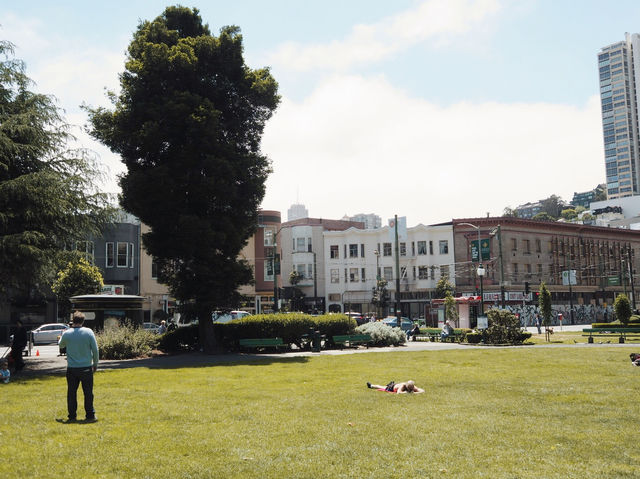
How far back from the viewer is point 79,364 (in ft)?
31.9

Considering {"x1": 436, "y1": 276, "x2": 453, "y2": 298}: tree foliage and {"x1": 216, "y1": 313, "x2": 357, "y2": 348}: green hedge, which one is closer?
{"x1": 216, "y1": 313, "x2": 357, "y2": 348}: green hedge

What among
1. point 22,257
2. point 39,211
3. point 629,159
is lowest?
point 22,257

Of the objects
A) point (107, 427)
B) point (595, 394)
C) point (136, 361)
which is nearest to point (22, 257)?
point (136, 361)

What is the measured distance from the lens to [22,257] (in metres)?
19.1

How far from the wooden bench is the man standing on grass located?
19301 millimetres

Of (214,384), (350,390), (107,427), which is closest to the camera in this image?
(107,427)

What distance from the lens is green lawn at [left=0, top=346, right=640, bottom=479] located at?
6633mm

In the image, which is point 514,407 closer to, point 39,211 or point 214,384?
point 214,384

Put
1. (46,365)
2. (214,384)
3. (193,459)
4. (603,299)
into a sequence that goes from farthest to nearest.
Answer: (603,299) < (46,365) < (214,384) < (193,459)

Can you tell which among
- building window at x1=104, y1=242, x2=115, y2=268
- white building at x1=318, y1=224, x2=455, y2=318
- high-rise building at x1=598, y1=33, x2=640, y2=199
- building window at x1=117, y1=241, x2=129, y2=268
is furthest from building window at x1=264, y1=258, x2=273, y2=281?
high-rise building at x1=598, y1=33, x2=640, y2=199

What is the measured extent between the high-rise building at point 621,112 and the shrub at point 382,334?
571 feet

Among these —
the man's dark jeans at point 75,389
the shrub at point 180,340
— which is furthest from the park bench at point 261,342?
the man's dark jeans at point 75,389

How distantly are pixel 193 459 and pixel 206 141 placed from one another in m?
19.5

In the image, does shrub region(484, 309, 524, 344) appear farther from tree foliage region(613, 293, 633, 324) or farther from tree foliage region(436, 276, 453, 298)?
tree foliage region(436, 276, 453, 298)
